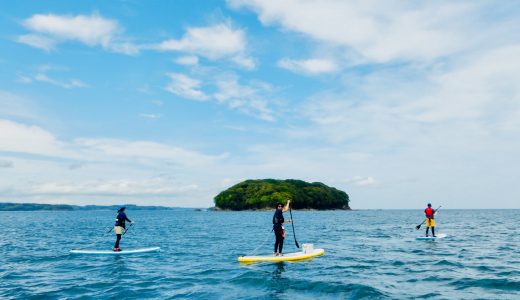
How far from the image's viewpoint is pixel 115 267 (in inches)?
858

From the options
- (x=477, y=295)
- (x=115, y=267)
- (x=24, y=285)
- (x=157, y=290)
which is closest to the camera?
(x=477, y=295)

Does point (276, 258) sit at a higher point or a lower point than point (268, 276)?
higher

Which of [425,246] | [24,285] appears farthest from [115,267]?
[425,246]

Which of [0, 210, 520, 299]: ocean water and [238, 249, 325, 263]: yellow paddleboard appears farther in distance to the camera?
[238, 249, 325, 263]: yellow paddleboard

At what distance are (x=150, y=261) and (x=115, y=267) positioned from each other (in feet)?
8.08

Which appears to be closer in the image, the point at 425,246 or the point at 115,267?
the point at 115,267

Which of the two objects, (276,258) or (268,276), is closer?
(268,276)

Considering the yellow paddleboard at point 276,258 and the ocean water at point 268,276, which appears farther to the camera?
the yellow paddleboard at point 276,258

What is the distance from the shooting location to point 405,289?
51.1ft

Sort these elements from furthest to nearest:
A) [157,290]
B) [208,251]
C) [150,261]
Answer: [208,251]
[150,261]
[157,290]

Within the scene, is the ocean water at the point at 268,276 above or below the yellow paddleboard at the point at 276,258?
below

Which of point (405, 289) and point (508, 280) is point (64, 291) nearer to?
point (405, 289)

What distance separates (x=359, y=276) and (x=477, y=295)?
16.4ft

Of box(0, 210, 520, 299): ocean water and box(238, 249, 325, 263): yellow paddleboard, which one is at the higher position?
box(238, 249, 325, 263): yellow paddleboard
